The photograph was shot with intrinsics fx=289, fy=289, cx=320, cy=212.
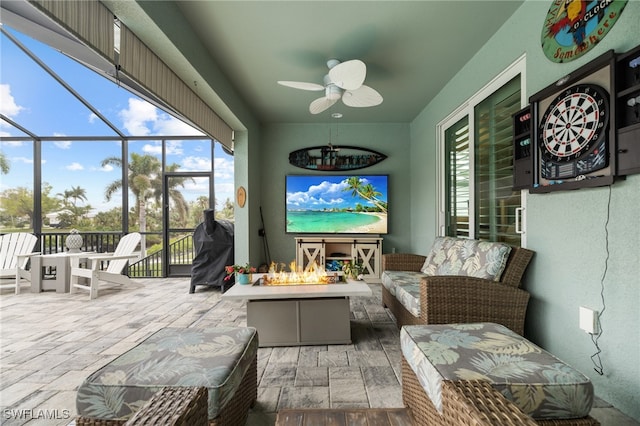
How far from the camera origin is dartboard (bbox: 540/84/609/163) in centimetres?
159

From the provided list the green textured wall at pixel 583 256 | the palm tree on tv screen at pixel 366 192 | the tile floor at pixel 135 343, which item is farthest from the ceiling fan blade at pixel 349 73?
the palm tree on tv screen at pixel 366 192

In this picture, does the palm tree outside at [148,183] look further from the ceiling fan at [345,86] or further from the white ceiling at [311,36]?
the ceiling fan at [345,86]

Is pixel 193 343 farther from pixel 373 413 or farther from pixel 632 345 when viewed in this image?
pixel 632 345

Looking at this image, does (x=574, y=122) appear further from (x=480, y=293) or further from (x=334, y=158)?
(x=334, y=158)

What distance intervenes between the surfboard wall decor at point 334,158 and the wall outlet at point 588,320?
3890 mm

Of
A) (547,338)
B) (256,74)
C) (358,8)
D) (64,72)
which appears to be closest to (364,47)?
(358,8)

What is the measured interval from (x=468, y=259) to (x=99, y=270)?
189 inches

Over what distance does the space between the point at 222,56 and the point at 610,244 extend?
351 cm

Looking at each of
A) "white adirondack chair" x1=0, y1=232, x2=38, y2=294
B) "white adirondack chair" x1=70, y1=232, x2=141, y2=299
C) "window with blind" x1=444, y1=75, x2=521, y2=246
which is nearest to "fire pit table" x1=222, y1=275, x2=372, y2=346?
"window with blind" x1=444, y1=75, x2=521, y2=246

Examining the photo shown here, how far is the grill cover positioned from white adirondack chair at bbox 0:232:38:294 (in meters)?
2.58

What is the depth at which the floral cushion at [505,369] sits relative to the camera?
108 centimetres

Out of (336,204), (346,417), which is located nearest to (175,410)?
(346,417)

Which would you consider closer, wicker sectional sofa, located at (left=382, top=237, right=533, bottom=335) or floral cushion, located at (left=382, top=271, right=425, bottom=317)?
wicker sectional sofa, located at (left=382, top=237, right=533, bottom=335)

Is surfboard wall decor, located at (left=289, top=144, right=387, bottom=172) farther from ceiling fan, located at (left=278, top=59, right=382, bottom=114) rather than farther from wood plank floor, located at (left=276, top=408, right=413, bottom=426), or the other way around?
wood plank floor, located at (left=276, top=408, right=413, bottom=426)
